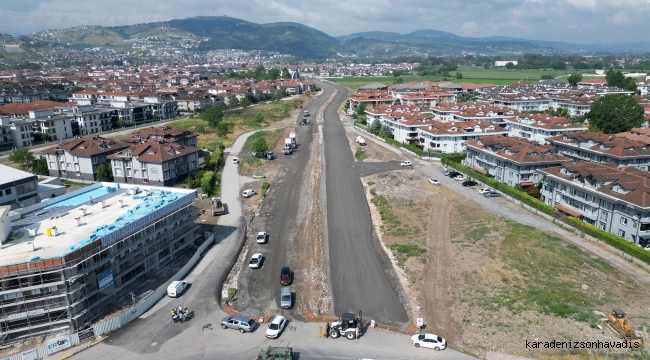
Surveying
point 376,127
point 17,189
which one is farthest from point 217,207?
point 376,127

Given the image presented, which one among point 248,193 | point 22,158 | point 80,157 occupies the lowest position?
point 248,193

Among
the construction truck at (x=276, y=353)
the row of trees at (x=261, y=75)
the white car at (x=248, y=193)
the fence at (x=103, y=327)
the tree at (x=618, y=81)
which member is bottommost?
the construction truck at (x=276, y=353)

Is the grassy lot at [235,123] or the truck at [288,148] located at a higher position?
the grassy lot at [235,123]

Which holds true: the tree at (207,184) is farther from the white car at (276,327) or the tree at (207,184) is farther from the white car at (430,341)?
the white car at (430,341)

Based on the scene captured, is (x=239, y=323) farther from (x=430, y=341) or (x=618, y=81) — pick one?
(x=618, y=81)

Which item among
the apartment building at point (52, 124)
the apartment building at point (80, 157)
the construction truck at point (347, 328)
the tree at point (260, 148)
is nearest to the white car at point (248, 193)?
the tree at point (260, 148)

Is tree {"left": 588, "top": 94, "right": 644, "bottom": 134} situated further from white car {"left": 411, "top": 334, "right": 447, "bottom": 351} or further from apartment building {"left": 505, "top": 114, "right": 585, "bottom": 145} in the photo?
white car {"left": 411, "top": 334, "right": 447, "bottom": 351}

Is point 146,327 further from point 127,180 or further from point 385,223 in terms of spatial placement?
point 127,180

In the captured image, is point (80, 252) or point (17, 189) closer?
point (80, 252)
